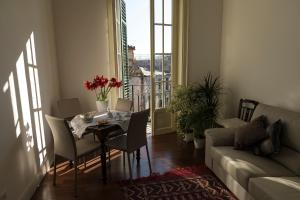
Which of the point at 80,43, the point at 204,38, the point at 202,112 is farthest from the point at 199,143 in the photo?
the point at 80,43

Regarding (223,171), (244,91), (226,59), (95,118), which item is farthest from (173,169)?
(226,59)

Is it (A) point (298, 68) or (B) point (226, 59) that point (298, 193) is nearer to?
(A) point (298, 68)

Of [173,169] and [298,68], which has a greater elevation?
[298,68]

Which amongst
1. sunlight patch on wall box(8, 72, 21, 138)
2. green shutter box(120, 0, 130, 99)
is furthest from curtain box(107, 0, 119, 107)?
sunlight patch on wall box(8, 72, 21, 138)

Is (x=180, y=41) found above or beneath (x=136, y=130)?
above

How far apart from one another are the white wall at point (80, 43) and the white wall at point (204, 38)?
1619 millimetres

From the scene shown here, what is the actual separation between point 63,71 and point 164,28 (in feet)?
6.55

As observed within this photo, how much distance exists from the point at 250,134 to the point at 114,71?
2.48 m

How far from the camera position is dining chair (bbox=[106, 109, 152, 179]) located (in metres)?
2.56

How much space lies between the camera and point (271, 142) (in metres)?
2.34

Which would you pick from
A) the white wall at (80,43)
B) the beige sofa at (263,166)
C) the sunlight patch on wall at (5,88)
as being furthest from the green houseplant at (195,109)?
the sunlight patch on wall at (5,88)

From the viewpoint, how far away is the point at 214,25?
4.21m

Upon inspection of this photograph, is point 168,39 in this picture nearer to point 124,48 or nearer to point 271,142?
point 124,48

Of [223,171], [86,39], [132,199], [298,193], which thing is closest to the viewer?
[298,193]
